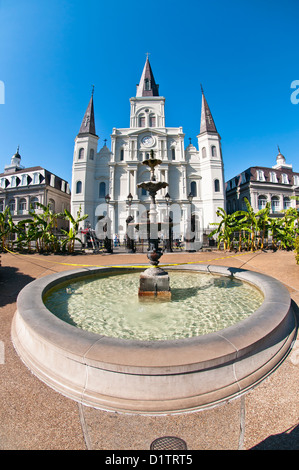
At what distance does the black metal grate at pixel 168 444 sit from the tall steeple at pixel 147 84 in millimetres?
48929

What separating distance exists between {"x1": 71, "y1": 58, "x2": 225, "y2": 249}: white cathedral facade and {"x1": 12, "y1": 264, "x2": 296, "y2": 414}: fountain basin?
31.5 m

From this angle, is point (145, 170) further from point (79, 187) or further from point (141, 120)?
point (79, 187)

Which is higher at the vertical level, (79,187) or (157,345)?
(79,187)

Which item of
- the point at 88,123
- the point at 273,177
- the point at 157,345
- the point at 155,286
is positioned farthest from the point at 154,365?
the point at 273,177

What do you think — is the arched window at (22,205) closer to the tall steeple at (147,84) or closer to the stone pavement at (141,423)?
the tall steeple at (147,84)

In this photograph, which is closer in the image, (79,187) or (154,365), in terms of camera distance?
(154,365)

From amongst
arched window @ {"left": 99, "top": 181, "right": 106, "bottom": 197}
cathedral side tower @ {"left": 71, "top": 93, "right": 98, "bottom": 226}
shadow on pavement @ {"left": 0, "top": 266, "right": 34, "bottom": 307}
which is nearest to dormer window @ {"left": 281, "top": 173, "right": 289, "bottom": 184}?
arched window @ {"left": 99, "top": 181, "right": 106, "bottom": 197}

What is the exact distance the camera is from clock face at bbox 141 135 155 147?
122ft

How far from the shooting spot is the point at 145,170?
3609cm

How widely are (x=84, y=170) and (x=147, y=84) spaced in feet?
74.5

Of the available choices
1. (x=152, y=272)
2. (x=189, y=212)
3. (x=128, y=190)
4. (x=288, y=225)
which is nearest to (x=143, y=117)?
(x=128, y=190)

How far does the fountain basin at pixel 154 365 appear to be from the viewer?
2020 mm

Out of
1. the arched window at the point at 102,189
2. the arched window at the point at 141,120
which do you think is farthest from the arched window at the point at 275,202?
the arched window at the point at 102,189
